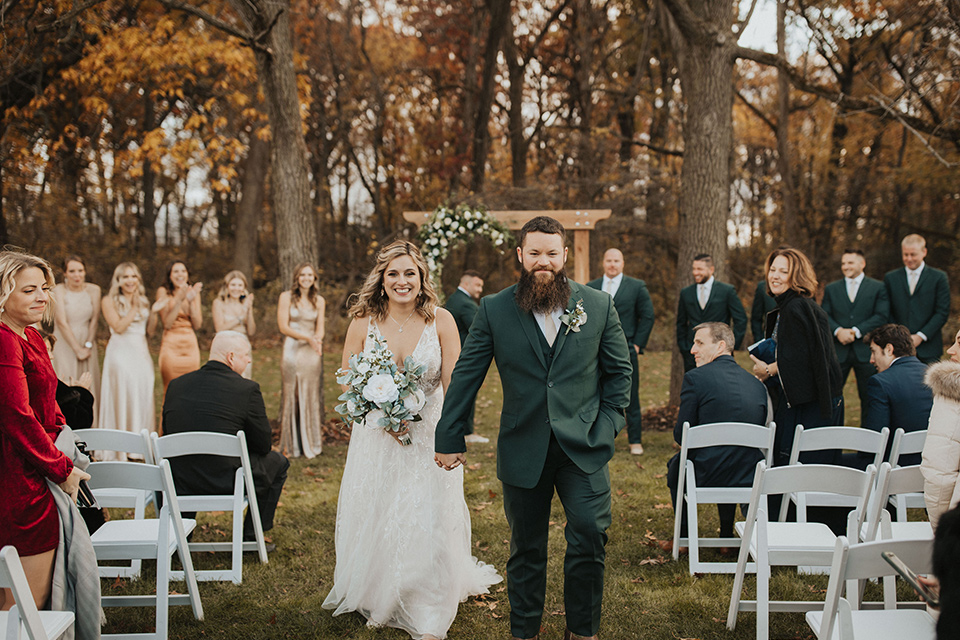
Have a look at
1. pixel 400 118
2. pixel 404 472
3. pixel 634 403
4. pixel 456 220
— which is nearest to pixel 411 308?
pixel 404 472

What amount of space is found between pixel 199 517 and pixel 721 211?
7077mm

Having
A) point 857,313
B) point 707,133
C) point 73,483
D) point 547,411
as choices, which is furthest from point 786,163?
point 73,483

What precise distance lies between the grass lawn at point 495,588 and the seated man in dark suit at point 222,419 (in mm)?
610

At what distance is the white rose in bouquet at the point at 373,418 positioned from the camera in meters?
4.21

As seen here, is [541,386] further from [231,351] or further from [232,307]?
[232,307]

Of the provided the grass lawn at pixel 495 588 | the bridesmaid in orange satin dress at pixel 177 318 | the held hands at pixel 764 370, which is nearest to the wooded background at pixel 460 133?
the bridesmaid in orange satin dress at pixel 177 318

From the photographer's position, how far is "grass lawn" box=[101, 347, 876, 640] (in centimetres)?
420

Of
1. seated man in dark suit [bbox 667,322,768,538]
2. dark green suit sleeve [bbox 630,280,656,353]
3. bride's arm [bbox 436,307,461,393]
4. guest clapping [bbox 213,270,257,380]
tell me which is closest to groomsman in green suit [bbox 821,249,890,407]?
dark green suit sleeve [bbox 630,280,656,353]

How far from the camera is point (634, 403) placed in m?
8.44

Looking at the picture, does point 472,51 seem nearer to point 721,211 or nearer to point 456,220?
point 456,220

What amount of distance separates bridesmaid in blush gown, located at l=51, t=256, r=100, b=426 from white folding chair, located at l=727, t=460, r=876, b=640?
6.80 m

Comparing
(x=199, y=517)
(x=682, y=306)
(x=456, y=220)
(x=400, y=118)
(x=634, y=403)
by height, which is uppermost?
(x=400, y=118)

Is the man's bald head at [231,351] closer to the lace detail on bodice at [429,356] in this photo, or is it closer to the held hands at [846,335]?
the lace detail on bodice at [429,356]

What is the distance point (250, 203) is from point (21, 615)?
55.9ft
